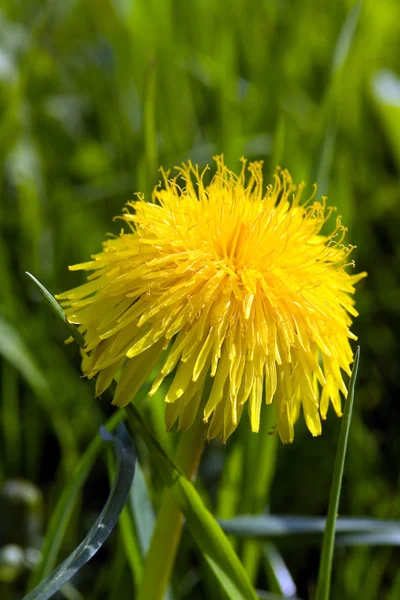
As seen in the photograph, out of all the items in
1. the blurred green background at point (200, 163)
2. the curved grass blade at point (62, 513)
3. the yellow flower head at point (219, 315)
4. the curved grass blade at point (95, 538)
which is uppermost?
the blurred green background at point (200, 163)

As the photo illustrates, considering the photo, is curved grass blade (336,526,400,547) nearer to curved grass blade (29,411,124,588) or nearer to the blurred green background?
the blurred green background

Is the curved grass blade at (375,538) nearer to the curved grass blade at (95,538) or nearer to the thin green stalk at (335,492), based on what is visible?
the thin green stalk at (335,492)

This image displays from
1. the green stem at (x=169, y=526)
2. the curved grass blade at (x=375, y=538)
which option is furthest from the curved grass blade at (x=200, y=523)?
the curved grass blade at (x=375, y=538)

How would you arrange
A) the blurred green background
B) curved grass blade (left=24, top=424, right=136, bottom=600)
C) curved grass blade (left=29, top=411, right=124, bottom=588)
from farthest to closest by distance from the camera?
the blurred green background, curved grass blade (left=29, top=411, right=124, bottom=588), curved grass blade (left=24, top=424, right=136, bottom=600)

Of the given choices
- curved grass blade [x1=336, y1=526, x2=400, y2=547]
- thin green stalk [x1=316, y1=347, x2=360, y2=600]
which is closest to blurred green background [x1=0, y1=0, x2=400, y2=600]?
curved grass blade [x1=336, y1=526, x2=400, y2=547]

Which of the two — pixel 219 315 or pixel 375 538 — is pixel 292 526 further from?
pixel 219 315

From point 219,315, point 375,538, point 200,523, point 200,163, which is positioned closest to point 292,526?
point 375,538

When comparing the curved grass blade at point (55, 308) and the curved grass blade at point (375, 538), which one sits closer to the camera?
the curved grass blade at point (55, 308)
